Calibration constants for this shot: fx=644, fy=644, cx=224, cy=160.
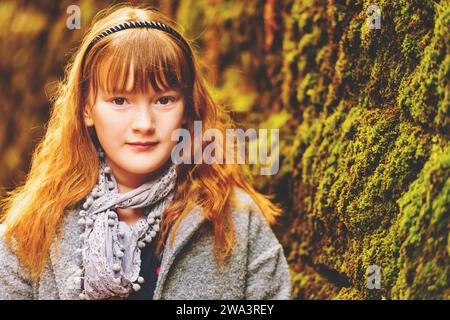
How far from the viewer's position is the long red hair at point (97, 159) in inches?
92.6

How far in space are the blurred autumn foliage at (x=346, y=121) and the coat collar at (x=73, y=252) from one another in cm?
52

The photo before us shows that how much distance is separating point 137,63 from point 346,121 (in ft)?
2.59

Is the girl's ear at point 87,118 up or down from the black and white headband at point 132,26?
down

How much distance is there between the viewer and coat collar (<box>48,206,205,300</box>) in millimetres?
2396

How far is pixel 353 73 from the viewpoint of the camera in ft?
7.63

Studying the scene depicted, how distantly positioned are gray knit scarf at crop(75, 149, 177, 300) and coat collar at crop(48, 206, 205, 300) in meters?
0.04

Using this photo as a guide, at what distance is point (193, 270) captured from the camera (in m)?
2.46

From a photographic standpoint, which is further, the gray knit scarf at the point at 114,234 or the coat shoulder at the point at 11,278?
the coat shoulder at the point at 11,278

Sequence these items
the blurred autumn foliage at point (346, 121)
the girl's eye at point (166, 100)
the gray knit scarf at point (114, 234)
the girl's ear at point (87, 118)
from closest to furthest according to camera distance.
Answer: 1. the blurred autumn foliage at point (346, 121)
2. the gray knit scarf at point (114, 234)
3. the girl's eye at point (166, 100)
4. the girl's ear at point (87, 118)

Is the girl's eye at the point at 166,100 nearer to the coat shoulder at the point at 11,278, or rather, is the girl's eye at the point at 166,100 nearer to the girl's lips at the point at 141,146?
the girl's lips at the point at 141,146

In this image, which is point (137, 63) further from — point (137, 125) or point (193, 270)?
point (193, 270)

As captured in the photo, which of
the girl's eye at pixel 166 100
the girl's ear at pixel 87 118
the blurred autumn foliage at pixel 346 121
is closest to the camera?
the blurred autumn foliage at pixel 346 121

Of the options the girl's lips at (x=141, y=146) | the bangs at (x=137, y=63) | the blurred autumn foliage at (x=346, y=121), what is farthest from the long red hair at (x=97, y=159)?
the blurred autumn foliage at (x=346, y=121)

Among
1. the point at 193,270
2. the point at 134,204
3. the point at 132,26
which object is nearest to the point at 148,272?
the point at 193,270
